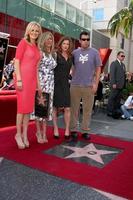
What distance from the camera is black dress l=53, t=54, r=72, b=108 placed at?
4.95 metres

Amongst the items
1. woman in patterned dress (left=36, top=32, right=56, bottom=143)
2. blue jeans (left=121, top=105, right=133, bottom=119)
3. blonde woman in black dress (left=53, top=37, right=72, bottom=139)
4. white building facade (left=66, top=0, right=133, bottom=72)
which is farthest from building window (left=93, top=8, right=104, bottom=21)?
woman in patterned dress (left=36, top=32, right=56, bottom=143)

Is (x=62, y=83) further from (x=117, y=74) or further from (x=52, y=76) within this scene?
(x=117, y=74)

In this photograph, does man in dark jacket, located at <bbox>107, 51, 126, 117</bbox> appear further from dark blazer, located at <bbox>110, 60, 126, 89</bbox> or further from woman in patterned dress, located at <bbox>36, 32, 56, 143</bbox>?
woman in patterned dress, located at <bbox>36, 32, 56, 143</bbox>

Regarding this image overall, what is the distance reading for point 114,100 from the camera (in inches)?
347

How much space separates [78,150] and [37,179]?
1337 millimetres

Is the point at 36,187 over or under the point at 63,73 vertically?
under

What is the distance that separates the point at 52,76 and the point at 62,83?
0.26 meters

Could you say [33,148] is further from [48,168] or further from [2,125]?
[2,125]

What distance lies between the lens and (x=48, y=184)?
10.5 ft

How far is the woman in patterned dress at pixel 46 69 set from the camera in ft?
15.1

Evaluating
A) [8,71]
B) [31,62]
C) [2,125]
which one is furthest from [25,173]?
[8,71]

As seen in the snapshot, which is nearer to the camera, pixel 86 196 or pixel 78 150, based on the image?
pixel 86 196

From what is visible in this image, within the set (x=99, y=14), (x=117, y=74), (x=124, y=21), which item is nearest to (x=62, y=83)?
(x=117, y=74)

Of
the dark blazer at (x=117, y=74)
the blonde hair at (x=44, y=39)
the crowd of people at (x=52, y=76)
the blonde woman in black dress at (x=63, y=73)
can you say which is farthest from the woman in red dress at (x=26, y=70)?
the dark blazer at (x=117, y=74)
